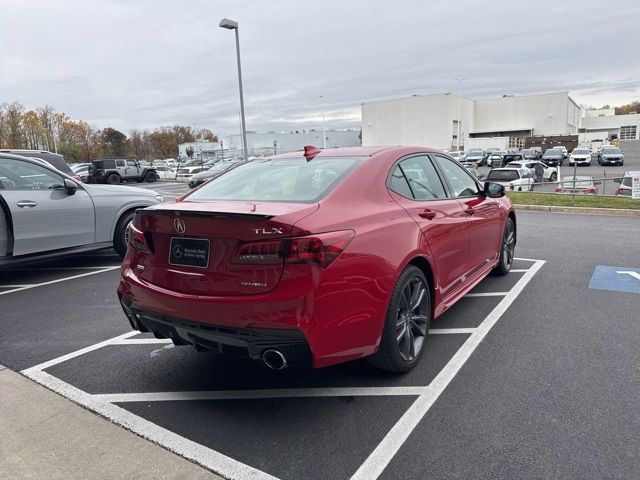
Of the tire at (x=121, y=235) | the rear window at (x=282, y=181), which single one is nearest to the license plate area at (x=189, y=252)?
the rear window at (x=282, y=181)

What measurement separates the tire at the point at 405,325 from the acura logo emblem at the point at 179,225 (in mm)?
1417

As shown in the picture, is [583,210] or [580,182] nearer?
[583,210]

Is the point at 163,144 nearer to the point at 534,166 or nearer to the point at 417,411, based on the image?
the point at 534,166

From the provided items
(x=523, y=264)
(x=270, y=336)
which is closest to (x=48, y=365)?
(x=270, y=336)

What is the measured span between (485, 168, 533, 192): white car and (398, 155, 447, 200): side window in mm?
19217

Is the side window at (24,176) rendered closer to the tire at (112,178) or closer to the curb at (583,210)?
the curb at (583,210)

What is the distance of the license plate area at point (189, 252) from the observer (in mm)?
2951

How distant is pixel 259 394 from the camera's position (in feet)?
11.0

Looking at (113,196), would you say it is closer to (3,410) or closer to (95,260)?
(95,260)

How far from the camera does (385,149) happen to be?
4055mm

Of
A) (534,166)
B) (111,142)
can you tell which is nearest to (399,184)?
(534,166)

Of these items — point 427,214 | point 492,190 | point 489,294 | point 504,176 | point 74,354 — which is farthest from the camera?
point 504,176

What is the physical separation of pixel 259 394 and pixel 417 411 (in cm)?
108

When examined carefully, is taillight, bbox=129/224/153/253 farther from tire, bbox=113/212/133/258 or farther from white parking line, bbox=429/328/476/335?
tire, bbox=113/212/133/258
